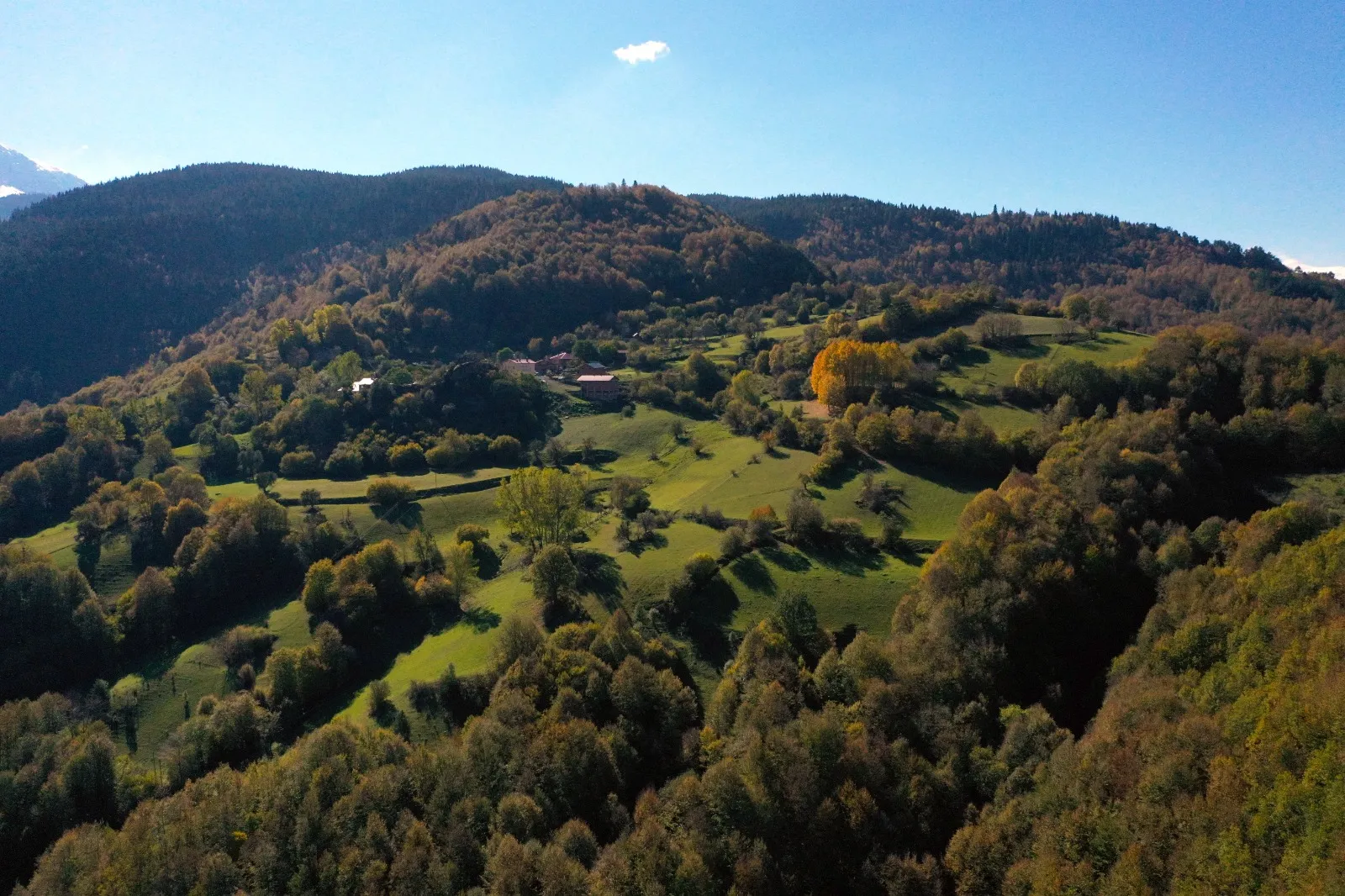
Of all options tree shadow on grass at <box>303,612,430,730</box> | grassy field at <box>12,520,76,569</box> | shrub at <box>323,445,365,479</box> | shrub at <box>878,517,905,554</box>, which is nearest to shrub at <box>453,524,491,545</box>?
tree shadow on grass at <box>303,612,430,730</box>

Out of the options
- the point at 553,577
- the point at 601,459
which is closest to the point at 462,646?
the point at 553,577

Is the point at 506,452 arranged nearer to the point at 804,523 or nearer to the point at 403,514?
the point at 403,514

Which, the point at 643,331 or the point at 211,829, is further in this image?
the point at 643,331

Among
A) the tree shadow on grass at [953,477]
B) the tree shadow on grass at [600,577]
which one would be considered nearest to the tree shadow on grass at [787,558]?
the tree shadow on grass at [600,577]

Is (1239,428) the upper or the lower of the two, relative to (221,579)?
upper

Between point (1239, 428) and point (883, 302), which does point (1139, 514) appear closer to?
point (1239, 428)

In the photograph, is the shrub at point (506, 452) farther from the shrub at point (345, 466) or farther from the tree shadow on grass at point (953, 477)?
the tree shadow on grass at point (953, 477)

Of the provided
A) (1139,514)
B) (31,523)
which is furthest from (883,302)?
(31,523)
